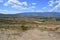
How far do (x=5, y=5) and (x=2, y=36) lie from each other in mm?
836

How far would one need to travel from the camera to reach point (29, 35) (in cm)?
400

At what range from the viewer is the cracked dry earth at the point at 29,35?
156 inches

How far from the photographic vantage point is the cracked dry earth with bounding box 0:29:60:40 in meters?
3.96

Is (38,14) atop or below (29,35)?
atop

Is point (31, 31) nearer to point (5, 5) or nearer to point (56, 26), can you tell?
point (56, 26)

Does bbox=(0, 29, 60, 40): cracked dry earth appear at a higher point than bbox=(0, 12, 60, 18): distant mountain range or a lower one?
lower

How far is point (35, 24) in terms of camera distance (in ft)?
13.2

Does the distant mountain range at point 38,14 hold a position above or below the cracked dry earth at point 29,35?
above

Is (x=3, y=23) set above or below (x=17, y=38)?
above

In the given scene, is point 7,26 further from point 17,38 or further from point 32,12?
point 32,12

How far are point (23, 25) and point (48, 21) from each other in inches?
26.5

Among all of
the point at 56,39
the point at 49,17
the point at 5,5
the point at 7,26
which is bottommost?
the point at 56,39

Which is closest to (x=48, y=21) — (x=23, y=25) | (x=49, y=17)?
(x=49, y=17)

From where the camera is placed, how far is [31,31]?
4.00 m
